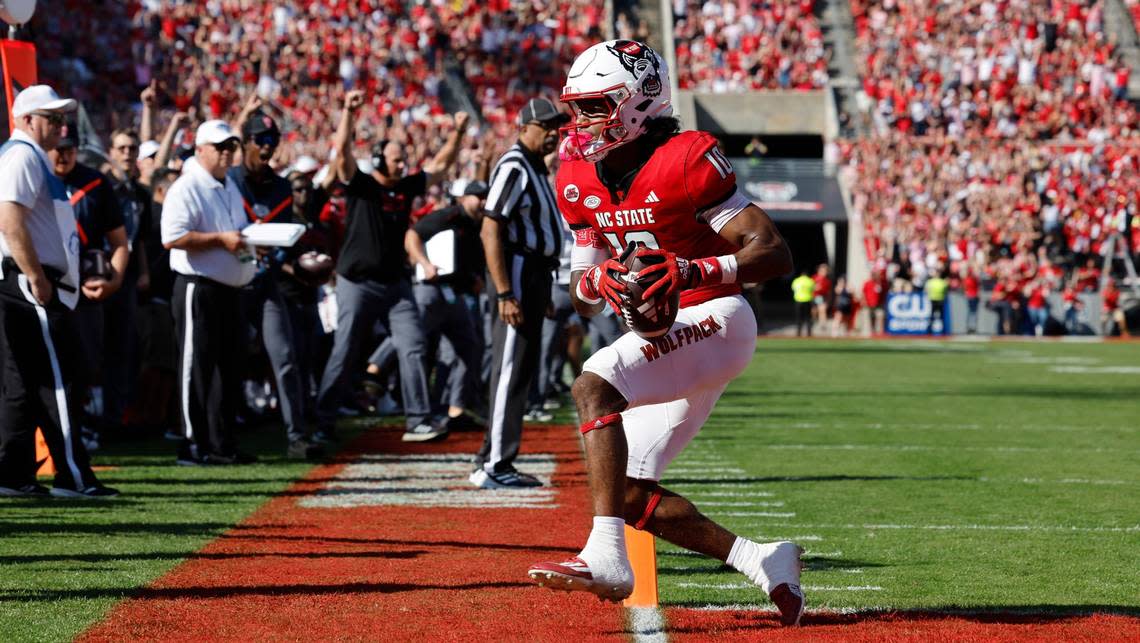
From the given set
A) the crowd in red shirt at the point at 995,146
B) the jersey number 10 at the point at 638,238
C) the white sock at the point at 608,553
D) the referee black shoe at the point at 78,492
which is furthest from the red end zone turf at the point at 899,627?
the crowd in red shirt at the point at 995,146

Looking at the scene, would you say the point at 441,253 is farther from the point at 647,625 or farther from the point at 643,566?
the point at 647,625

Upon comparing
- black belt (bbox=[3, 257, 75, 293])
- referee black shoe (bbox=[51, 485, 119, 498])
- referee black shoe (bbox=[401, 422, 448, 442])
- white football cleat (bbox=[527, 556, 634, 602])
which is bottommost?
referee black shoe (bbox=[401, 422, 448, 442])

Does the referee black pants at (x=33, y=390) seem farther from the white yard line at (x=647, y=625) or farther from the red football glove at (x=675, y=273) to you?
the red football glove at (x=675, y=273)

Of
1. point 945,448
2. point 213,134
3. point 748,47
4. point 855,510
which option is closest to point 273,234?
point 213,134

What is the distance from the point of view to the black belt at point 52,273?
708 cm

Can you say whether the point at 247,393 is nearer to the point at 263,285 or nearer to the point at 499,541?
the point at 263,285

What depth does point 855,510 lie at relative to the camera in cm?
707

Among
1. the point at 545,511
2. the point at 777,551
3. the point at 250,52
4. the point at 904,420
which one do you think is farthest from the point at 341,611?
the point at 250,52

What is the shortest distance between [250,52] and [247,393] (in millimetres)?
23712

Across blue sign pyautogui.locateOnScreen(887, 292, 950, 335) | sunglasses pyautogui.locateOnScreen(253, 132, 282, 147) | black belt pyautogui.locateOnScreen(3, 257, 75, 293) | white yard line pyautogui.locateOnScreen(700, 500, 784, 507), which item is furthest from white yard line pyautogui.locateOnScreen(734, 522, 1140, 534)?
blue sign pyautogui.locateOnScreen(887, 292, 950, 335)

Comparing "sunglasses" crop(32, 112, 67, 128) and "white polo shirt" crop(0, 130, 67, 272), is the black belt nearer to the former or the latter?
"white polo shirt" crop(0, 130, 67, 272)

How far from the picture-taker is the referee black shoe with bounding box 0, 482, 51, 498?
716 centimetres

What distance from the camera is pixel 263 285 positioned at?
29.6 ft

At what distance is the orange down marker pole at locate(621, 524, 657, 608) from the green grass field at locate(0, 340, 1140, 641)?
169 mm
